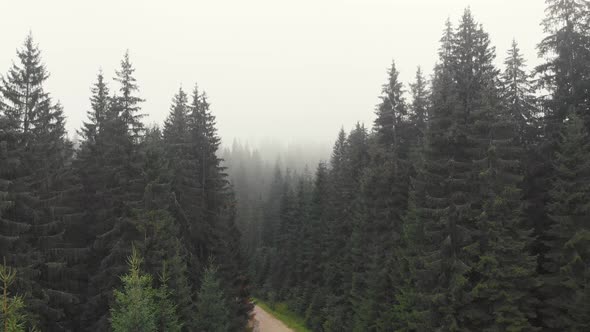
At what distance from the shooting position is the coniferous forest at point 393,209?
2086 cm

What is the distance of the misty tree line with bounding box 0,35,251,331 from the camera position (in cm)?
2088

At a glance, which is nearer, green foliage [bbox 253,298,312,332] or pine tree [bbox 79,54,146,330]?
pine tree [bbox 79,54,146,330]

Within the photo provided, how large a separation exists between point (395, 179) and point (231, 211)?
1635 centimetres

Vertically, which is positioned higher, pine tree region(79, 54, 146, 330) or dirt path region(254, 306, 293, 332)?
pine tree region(79, 54, 146, 330)

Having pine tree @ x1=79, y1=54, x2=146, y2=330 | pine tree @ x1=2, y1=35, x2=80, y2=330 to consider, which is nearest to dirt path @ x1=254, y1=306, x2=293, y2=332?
pine tree @ x1=79, y1=54, x2=146, y2=330

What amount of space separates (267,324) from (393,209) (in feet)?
87.2

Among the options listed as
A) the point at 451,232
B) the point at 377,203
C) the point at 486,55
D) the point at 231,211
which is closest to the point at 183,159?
the point at 231,211

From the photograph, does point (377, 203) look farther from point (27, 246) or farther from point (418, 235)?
point (27, 246)

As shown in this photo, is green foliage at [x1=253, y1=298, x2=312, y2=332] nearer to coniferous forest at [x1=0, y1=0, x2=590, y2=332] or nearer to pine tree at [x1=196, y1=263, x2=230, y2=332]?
coniferous forest at [x1=0, y1=0, x2=590, y2=332]

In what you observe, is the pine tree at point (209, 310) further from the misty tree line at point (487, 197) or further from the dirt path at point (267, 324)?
the dirt path at point (267, 324)

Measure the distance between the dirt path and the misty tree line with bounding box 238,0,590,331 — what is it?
1469 cm

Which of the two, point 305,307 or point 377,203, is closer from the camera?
point 377,203

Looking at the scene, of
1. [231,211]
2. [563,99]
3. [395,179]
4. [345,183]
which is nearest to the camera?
[563,99]

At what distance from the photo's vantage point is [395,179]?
108 feet
